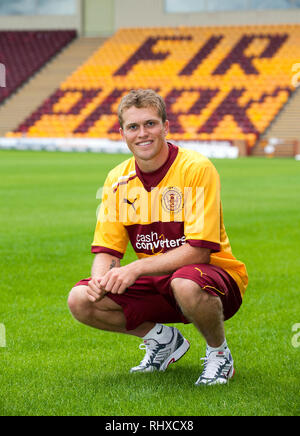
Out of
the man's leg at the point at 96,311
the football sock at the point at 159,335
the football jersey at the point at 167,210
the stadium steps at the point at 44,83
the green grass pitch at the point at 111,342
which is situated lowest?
the green grass pitch at the point at 111,342

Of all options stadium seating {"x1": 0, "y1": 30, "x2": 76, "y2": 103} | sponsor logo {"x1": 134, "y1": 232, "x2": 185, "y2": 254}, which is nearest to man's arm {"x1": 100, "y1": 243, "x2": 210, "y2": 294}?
sponsor logo {"x1": 134, "y1": 232, "x2": 185, "y2": 254}

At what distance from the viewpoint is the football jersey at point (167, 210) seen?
396cm

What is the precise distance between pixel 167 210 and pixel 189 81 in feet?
111

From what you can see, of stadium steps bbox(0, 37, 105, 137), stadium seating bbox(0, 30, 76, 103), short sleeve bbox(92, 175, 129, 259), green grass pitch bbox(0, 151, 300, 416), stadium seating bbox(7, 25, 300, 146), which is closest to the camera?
green grass pitch bbox(0, 151, 300, 416)

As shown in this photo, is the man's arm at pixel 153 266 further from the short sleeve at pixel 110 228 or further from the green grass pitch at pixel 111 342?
the green grass pitch at pixel 111 342

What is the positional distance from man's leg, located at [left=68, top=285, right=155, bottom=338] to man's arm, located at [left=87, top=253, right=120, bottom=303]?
0.25ft

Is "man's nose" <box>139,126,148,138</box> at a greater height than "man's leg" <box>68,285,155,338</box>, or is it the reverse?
"man's nose" <box>139,126,148,138</box>

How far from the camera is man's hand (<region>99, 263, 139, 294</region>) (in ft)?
13.0

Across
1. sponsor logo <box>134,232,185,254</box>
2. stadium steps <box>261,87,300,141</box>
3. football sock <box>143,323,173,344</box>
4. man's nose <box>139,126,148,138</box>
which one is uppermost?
stadium steps <box>261,87,300,141</box>

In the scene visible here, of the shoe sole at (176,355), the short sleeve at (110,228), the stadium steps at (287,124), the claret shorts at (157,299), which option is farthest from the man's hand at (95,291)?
the stadium steps at (287,124)

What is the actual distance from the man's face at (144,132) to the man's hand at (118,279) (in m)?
0.59

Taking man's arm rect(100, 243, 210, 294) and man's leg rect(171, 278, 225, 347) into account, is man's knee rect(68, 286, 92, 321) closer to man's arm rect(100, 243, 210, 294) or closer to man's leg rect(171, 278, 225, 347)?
man's arm rect(100, 243, 210, 294)

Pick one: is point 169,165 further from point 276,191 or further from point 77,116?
point 77,116

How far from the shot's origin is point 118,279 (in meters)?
3.96
